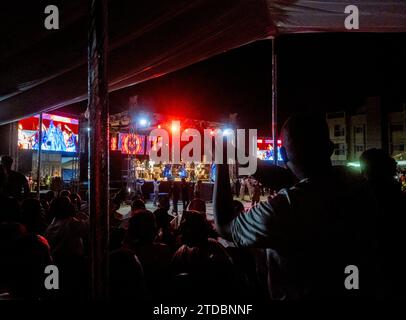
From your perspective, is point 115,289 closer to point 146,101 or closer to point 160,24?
point 160,24

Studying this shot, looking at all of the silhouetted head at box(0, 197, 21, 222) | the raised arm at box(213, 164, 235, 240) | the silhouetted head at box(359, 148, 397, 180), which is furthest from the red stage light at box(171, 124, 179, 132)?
the raised arm at box(213, 164, 235, 240)

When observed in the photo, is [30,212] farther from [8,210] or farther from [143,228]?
[143,228]

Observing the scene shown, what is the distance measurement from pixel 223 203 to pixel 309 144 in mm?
458

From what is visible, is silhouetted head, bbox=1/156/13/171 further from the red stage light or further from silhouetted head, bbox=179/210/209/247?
the red stage light

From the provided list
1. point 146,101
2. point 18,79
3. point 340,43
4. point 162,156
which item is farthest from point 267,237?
point 162,156

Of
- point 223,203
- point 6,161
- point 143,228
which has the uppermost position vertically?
point 6,161

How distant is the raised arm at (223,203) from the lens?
147cm

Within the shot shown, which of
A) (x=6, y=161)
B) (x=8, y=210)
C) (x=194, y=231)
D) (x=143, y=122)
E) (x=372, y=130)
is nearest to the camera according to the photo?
(x=194, y=231)

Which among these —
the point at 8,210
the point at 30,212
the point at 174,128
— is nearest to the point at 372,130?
the point at 174,128

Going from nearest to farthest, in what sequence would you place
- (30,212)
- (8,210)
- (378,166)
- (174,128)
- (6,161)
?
(378,166) < (8,210) < (30,212) < (6,161) < (174,128)

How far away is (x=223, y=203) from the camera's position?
1.48 metres

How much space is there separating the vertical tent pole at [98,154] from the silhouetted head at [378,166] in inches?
79.0

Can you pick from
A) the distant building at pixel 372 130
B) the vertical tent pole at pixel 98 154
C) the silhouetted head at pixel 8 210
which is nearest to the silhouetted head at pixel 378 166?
the vertical tent pole at pixel 98 154
